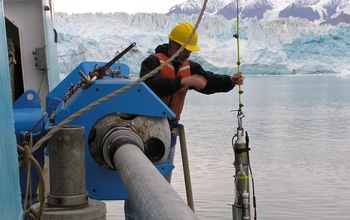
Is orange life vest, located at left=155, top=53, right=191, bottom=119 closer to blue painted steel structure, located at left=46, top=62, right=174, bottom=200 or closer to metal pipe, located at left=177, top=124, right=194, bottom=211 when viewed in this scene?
metal pipe, located at left=177, top=124, right=194, bottom=211

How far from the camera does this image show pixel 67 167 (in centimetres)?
172

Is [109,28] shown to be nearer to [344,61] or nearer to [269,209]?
[344,61]

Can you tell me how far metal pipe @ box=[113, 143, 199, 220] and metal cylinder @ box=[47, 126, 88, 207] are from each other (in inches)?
5.3

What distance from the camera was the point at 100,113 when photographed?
252cm

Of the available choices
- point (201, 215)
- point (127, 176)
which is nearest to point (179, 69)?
point (127, 176)

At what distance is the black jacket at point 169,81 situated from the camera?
11.4ft

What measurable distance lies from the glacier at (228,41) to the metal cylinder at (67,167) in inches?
1429

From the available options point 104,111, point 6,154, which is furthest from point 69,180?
point 104,111

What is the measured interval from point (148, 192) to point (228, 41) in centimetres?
4413

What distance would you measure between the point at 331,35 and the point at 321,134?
28066mm

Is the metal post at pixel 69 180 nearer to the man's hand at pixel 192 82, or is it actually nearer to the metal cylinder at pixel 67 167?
the metal cylinder at pixel 67 167

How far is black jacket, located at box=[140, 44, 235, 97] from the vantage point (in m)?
3.48

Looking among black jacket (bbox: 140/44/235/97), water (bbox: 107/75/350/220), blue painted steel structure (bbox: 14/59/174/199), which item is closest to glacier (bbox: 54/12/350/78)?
water (bbox: 107/75/350/220)

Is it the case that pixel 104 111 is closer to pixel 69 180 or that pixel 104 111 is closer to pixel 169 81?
pixel 69 180
